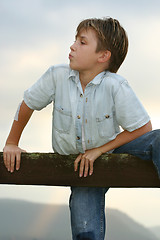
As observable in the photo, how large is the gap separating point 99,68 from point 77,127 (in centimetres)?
52

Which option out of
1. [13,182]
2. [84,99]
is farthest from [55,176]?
[84,99]

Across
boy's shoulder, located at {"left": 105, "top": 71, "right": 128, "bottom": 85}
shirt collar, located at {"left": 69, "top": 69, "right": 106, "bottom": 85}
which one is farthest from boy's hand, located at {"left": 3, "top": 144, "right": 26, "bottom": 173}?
boy's shoulder, located at {"left": 105, "top": 71, "right": 128, "bottom": 85}

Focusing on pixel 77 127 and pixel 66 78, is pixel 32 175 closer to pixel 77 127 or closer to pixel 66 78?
pixel 77 127

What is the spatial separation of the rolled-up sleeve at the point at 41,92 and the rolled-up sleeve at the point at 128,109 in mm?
556

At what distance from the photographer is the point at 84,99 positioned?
2551 millimetres

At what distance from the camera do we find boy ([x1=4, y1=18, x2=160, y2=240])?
250 centimetres

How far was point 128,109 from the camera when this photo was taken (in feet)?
8.13

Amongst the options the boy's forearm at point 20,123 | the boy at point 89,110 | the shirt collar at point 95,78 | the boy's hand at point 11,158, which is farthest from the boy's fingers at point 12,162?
the shirt collar at point 95,78

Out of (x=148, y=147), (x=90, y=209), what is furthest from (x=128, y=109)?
(x=90, y=209)

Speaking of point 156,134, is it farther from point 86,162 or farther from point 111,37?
point 111,37

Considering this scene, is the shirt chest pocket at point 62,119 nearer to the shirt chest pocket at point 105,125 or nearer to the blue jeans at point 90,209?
the shirt chest pocket at point 105,125

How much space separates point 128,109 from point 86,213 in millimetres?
880

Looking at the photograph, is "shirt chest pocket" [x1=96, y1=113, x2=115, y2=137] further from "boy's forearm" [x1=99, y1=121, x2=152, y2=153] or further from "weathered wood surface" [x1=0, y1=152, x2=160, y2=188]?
"weathered wood surface" [x1=0, y1=152, x2=160, y2=188]

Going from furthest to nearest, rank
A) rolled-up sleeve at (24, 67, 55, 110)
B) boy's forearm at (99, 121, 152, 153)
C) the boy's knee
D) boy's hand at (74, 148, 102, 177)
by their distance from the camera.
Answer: rolled-up sleeve at (24, 67, 55, 110) < boy's forearm at (99, 121, 152, 153) < the boy's knee < boy's hand at (74, 148, 102, 177)
